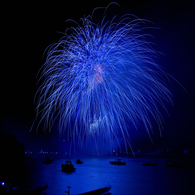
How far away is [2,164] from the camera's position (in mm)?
90438

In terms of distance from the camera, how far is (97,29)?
2533 cm

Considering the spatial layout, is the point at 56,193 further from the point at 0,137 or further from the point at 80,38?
the point at 0,137

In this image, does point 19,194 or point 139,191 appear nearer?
point 19,194

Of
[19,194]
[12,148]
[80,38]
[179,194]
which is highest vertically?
[80,38]

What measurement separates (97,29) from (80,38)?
237 cm

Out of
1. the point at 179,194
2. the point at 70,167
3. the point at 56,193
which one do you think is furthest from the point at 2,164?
the point at 179,194

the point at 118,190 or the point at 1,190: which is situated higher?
the point at 1,190

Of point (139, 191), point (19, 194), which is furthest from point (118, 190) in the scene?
point (19, 194)

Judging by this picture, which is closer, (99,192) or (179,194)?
(99,192)

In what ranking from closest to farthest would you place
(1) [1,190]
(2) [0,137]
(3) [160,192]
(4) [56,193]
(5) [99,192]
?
(1) [1,190] < (5) [99,192] < (4) [56,193] < (3) [160,192] < (2) [0,137]

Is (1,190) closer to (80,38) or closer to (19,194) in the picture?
(19,194)

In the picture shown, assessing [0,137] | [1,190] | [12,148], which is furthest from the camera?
[12,148]

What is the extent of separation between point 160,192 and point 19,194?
31.9 metres

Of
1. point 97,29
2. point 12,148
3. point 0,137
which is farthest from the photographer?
point 12,148
